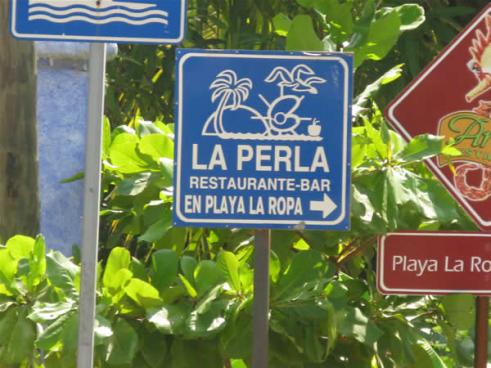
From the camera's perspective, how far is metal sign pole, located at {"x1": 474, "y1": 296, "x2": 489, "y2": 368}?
4.61 metres

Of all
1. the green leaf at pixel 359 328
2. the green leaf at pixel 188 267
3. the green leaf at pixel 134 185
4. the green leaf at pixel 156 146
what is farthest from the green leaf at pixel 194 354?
the green leaf at pixel 156 146

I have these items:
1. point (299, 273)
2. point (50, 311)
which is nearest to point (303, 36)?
point (299, 273)

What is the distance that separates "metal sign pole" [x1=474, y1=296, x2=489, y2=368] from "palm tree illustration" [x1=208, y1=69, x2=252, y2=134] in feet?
4.31

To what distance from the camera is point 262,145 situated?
12.8 feet

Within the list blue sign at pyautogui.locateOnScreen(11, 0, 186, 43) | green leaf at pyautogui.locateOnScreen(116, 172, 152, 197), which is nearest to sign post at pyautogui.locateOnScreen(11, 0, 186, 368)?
blue sign at pyautogui.locateOnScreen(11, 0, 186, 43)

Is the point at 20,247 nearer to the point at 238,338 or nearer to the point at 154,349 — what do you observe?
the point at 154,349

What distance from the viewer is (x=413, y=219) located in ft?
15.7

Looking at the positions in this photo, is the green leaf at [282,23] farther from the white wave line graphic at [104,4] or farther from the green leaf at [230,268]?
the white wave line graphic at [104,4]

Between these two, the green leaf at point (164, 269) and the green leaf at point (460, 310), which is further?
the green leaf at point (460, 310)

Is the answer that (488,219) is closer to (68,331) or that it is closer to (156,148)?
(156,148)

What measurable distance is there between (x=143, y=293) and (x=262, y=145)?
2.77ft

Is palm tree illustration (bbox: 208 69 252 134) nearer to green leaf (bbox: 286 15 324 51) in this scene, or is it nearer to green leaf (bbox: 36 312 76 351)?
green leaf (bbox: 286 15 324 51)

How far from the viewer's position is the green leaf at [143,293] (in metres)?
4.42

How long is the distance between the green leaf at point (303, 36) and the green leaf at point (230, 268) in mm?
867
